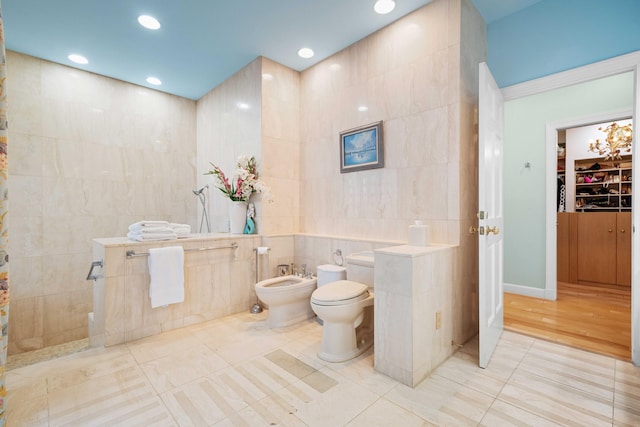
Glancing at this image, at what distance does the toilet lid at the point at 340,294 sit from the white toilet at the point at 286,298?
1.83 feet

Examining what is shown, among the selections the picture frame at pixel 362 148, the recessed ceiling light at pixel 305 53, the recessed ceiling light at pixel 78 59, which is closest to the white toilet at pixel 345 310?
the picture frame at pixel 362 148

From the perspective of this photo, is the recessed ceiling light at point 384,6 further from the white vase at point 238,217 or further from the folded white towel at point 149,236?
the folded white towel at point 149,236

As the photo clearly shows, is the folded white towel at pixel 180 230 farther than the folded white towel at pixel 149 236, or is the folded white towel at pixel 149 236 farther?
the folded white towel at pixel 180 230

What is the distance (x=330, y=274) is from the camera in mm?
2711

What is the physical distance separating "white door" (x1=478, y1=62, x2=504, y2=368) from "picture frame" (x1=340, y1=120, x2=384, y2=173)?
903 millimetres

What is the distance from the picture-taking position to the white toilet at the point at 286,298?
2699 millimetres

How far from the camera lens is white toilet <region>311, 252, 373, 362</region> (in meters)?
2.10

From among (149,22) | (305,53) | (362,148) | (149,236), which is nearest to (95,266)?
(149,236)

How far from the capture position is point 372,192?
115 inches

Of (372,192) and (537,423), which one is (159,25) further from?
(537,423)

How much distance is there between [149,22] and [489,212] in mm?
3366

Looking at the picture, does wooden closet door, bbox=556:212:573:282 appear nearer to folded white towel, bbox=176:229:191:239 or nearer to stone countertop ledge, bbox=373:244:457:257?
stone countertop ledge, bbox=373:244:457:257

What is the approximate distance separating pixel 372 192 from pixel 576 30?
2010mm


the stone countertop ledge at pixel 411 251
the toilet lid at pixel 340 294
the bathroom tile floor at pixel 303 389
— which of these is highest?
the stone countertop ledge at pixel 411 251
